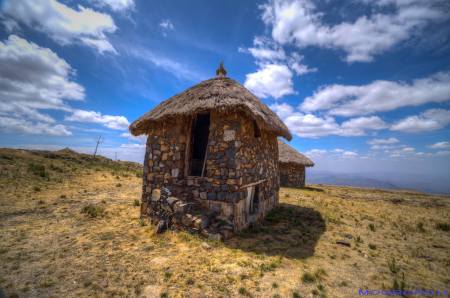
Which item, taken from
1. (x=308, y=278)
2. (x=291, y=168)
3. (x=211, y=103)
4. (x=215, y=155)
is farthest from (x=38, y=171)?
(x=291, y=168)

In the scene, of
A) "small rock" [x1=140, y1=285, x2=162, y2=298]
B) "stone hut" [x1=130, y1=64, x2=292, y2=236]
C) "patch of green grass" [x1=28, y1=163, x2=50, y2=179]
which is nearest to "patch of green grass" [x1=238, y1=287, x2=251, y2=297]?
"small rock" [x1=140, y1=285, x2=162, y2=298]

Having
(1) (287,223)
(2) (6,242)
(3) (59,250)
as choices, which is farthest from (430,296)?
(2) (6,242)

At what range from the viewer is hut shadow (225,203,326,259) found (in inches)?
205

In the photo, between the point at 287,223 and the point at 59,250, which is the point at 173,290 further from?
the point at 287,223

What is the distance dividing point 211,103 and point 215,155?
5.14 feet

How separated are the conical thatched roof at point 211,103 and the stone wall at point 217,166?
34 cm

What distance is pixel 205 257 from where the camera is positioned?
15.0ft

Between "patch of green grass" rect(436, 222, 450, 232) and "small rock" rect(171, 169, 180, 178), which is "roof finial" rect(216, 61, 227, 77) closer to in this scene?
"small rock" rect(171, 169, 180, 178)

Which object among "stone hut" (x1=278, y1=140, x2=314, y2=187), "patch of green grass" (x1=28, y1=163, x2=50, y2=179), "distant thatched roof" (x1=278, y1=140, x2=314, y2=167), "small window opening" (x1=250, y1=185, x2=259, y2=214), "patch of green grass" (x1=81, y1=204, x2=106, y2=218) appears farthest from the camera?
"stone hut" (x1=278, y1=140, x2=314, y2=187)

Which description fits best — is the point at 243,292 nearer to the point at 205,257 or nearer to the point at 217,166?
the point at 205,257

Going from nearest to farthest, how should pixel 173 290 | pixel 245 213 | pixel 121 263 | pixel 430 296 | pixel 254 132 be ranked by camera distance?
pixel 173 290
pixel 430 296
pixel 121 263
pixel 245 213
pixel 254 132

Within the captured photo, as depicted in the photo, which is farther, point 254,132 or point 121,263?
point 254,132

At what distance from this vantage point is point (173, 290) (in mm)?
3490

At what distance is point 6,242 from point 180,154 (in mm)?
4879
